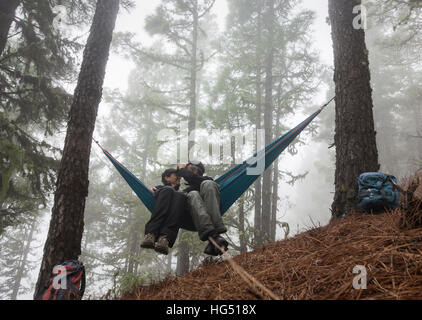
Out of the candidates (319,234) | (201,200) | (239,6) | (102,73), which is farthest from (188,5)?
(319,234)

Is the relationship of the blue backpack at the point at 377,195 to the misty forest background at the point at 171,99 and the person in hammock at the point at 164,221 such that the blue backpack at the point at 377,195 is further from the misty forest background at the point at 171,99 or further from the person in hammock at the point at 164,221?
Result: the person in hammock at the point at 164,221

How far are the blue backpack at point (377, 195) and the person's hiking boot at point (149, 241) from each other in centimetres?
163

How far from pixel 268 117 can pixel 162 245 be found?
19.5 feet

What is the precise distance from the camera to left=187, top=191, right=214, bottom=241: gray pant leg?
6.44 feet

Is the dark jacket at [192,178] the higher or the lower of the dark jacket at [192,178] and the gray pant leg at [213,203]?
the higher

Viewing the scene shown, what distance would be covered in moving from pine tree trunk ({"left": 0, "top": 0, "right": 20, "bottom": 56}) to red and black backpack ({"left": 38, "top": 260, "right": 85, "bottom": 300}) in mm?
Answer: 4252

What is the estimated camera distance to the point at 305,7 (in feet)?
27.3

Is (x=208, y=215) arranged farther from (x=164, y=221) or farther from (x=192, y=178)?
(x=192, y=178)

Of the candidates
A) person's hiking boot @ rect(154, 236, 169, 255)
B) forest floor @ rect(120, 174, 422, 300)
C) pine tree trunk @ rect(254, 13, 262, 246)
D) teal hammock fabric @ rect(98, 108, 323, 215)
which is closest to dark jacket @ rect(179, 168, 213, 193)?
teal hammock fabric @ rect(98, 108, 323, 215)

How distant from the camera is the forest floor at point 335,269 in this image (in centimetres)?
88

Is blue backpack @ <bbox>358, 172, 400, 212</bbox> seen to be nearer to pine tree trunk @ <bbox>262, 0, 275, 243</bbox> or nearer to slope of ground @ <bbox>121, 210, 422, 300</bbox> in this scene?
slope of ground @ <bbox>121, 210, 422, 300</bbox>

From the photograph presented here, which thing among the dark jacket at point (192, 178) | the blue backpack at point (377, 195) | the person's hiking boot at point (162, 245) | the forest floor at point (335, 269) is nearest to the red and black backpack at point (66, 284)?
the forest floor at point (335, 269)
